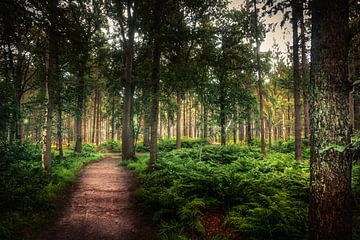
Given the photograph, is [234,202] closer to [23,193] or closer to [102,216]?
[102,216]

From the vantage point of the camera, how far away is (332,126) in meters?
4.24

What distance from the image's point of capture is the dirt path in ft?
20.5

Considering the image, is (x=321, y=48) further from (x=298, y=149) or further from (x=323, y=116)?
(x=298, y=149)

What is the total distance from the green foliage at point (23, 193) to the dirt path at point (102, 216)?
0.48 m

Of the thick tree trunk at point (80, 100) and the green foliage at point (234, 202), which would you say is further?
the thick tree trunk at point (80, 100)

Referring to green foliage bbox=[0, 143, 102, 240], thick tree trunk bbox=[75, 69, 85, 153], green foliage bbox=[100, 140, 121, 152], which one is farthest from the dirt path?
green foliage bbox=[100, 140, 121, 152]

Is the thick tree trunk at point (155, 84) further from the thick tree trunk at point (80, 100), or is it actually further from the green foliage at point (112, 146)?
the green foliage at point (112, 146)

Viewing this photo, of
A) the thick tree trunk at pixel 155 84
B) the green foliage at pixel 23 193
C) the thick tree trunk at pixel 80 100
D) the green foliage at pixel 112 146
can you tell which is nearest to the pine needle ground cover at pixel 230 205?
the thick tree trunk at pixel 155 84

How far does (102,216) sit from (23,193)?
2.61 m

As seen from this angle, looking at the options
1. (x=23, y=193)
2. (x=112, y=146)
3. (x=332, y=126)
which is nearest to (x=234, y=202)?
(x=332, y=126)

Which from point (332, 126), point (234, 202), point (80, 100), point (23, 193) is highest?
point (80, 100)

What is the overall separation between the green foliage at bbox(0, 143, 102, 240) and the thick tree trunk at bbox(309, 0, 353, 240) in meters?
6.72

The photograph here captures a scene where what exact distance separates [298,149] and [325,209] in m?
9.80

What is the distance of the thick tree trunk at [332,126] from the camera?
422 centimetres
